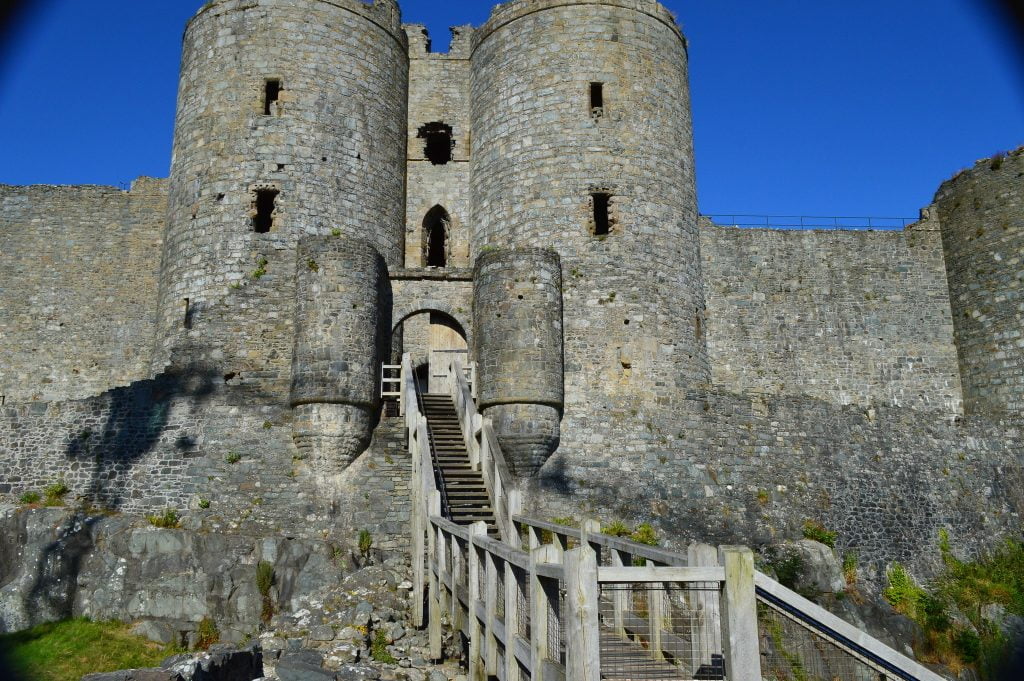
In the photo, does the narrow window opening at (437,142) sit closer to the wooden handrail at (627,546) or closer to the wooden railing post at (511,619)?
the wooden handrail at (627,546)

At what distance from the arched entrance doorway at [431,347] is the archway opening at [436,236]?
1346 mm

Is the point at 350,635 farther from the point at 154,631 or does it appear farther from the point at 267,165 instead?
the point at 267,165

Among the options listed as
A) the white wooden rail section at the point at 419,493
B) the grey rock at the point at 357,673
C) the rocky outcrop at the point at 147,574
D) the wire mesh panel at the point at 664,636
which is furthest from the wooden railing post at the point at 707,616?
the rocky outcrop at the point at 147,574

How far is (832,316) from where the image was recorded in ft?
68.9

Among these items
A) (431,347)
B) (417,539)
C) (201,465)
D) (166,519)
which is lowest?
(417,539)

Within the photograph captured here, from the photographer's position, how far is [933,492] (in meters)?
18.3

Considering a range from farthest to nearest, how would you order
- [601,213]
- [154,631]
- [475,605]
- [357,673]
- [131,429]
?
[601,213]
[131,429]
[154,631]
[357,673]
[475,605]

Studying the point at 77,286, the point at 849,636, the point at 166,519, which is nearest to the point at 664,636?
the point at 849,636

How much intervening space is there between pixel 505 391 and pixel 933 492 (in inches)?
376

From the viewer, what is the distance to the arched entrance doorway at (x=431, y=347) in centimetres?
1970

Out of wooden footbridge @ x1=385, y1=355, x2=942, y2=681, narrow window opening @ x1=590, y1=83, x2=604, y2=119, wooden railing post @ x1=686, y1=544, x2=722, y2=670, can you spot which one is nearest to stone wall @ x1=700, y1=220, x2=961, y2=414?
narrow window opening @ x1=590, y1=83, x2=604, y2=119

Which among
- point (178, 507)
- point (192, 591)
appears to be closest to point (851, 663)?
point (192, 591)

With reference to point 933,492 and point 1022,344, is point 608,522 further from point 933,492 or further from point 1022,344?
point 1022,344

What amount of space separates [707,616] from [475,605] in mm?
3973
